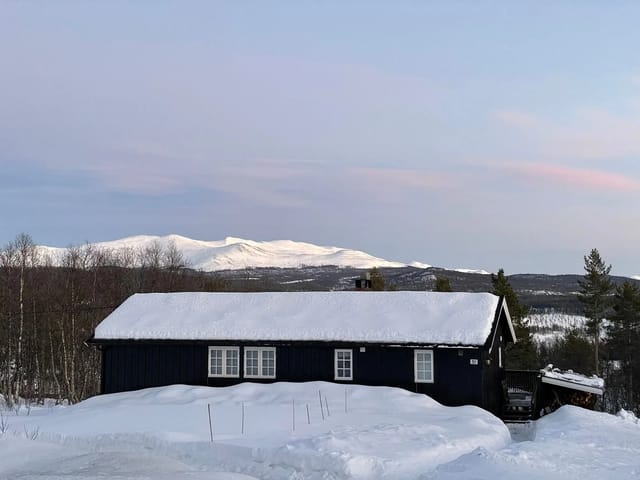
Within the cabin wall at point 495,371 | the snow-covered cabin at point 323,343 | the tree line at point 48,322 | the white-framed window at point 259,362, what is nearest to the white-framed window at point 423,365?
the snow-covered cabin at point 323,343

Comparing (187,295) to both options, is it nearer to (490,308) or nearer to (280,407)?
(280,407)

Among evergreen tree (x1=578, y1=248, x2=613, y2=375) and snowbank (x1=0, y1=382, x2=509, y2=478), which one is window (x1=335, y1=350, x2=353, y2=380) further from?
evergreen tree (x1=578, y1=248, x2=613, y2=375)

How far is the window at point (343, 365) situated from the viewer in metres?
25.1

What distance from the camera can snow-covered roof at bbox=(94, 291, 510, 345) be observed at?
25.0 m

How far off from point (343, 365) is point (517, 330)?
28.9 m

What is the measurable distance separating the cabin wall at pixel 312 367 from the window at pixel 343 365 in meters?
0.15

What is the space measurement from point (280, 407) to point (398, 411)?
3569mm

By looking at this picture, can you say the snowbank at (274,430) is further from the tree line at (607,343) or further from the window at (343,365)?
the tree line at (607,343)

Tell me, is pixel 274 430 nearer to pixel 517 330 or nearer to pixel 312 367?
pixel 312 367

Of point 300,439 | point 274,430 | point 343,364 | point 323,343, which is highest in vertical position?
point 323,343

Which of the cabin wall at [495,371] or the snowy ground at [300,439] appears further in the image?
the cabin wall at [495,371]

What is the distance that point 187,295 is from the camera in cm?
2994

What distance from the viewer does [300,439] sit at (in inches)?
648

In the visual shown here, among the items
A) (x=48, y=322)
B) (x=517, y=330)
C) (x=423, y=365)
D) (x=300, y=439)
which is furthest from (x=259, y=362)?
(x=517, y=330)
